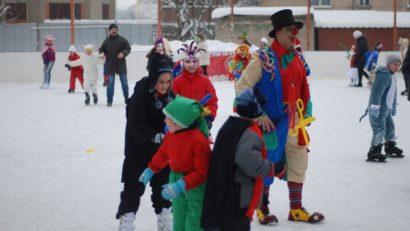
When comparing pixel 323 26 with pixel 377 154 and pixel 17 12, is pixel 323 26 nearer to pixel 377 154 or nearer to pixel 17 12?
pixel 17 12

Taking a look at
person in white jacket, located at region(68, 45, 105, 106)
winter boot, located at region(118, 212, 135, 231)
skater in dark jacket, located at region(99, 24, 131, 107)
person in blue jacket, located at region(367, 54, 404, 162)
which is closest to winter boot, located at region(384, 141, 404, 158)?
person in blue jacket, located at region(367, 54, 404, 162)

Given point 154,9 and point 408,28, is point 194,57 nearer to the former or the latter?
point 408,28

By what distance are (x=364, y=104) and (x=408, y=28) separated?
23396 millimetres

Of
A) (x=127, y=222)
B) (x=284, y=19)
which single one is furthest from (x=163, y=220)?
(x=284, y=19)

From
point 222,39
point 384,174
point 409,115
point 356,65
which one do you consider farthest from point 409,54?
point 222,39

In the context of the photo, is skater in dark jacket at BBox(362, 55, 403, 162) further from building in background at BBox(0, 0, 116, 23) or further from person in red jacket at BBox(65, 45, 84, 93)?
building in background at BBox(0, 0, 116, 23)

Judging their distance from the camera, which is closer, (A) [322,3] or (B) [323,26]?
(B) [323,26]

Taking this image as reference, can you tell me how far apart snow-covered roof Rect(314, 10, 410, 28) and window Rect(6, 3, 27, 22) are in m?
16.0

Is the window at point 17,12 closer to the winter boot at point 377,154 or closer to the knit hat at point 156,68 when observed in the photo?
the winter boot at point 377,154

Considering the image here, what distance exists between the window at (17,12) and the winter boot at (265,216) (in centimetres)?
3744

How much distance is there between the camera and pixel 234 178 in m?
4.60

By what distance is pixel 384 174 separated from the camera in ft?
29.5

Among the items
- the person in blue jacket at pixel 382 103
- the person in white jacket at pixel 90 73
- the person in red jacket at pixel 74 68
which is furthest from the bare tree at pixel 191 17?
the person in blue jacket at pixel 382 103

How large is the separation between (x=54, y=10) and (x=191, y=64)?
134 ft
